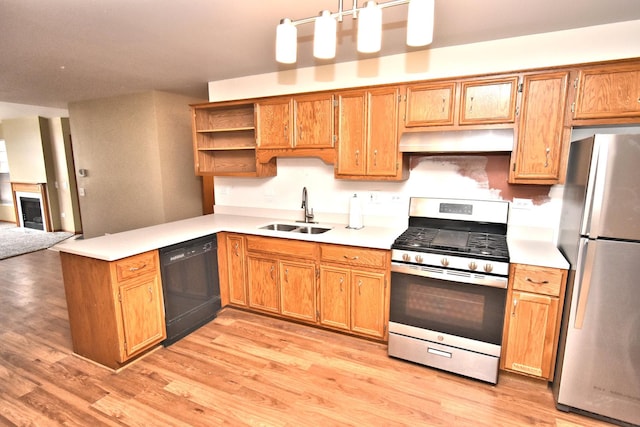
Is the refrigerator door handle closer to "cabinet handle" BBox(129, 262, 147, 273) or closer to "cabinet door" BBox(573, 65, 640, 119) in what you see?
"cabinet door" BBox(573, 65, 640, 119)

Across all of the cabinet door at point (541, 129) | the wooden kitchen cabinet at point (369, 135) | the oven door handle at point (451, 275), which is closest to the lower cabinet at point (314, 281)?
the oven door handle at point (451, 275)

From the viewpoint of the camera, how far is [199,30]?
2.29 meters

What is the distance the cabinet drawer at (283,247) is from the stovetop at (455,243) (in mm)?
739

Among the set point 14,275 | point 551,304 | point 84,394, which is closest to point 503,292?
point 551,304

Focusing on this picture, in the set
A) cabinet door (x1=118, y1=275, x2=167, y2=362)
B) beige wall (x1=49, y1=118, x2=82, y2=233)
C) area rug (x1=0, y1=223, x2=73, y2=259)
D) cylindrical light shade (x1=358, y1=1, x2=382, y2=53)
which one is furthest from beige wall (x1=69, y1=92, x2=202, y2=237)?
cylindrical light shade (x1=358, y1=1, x2=382, y2=53)

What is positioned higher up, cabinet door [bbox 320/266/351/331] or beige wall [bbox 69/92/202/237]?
beige wall [bbox 69/92/202/237]

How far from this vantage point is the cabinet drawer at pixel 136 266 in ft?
7.50

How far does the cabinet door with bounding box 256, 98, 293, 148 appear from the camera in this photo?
3.09m

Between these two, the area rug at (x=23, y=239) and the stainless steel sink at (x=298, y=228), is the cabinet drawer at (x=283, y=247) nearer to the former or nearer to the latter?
the stainless steel sink at (x=298, y=228)

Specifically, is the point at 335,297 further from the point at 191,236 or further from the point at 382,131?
the point at 382,131

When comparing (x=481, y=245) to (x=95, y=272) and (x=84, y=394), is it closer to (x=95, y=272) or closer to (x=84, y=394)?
(x=95, y=272)

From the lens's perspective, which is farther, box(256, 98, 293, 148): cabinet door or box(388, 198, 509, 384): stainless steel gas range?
box(256, 98, 293, 148): cabinet door

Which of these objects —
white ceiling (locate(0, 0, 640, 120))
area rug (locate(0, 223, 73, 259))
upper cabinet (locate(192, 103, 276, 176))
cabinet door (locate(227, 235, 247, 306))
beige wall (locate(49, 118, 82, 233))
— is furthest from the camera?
beige wall (locate(49, 118, 82, 233))

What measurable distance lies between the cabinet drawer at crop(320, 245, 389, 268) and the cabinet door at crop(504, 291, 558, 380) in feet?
3.02
